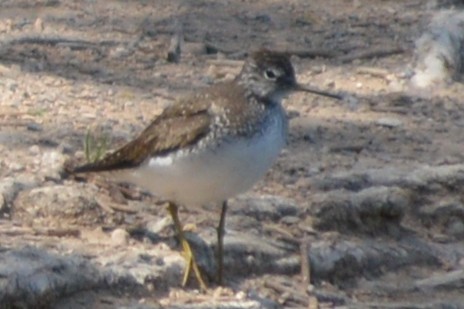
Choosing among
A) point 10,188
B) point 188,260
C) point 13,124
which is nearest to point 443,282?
point 188,260

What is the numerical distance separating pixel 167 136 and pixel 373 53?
390cm

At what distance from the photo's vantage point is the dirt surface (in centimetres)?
646

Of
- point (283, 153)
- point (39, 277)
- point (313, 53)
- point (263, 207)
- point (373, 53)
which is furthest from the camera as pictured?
point (373, 53)

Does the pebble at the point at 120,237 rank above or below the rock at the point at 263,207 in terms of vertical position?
below

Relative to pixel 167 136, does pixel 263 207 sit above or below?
below

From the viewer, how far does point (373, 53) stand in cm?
975

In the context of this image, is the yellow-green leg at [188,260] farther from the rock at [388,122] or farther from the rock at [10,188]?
the rock at [388,122]

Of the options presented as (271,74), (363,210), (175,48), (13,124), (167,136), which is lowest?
(363,210)

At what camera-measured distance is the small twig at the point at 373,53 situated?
9646 mm

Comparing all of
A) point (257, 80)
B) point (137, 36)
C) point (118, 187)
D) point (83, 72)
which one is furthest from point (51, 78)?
point (257, 80)

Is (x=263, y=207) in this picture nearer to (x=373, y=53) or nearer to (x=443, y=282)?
(x=443, y=282)

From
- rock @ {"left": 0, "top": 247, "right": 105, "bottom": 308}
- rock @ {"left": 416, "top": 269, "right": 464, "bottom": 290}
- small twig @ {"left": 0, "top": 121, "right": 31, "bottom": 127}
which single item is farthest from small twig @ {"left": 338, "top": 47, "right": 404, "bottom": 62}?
rock @ {"left": 0, "top": 247, "right": 105, "bottom": 308}

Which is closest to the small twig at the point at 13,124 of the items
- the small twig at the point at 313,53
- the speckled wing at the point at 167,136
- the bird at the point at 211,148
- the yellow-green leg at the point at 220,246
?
the bird at the point at 211,148

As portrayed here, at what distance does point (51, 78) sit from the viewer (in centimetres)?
853
